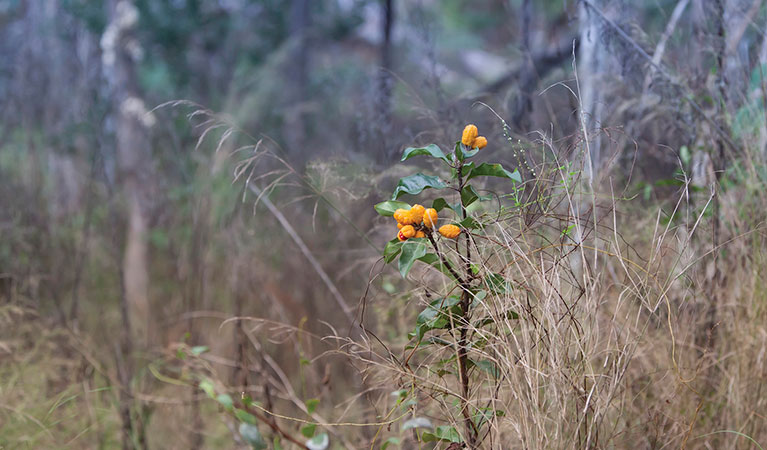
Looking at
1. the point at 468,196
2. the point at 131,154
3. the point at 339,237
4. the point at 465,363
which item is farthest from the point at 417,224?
the point at 131,154

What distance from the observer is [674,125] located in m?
1.87

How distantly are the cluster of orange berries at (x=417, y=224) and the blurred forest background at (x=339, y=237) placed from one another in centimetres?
17

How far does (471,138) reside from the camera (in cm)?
115

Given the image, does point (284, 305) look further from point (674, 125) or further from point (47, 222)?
point (674, 125)

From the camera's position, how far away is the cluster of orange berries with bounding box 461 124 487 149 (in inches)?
44.9

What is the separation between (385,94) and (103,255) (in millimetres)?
2072

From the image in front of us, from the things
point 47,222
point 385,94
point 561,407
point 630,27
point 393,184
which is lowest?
point 47,222

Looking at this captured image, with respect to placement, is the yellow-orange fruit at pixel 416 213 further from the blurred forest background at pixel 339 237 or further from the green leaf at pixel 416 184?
the blurred forest background at pixel 339 237

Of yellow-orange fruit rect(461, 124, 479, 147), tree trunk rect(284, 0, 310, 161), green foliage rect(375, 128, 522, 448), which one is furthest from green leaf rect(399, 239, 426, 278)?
tree trunk rect(284, 0, 310, 161)

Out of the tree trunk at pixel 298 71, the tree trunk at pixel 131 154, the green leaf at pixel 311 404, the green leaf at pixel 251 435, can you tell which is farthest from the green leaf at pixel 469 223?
the tree trunk at pixel 298 71

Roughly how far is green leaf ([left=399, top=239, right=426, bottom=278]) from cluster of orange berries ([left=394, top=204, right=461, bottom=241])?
0.06 ft

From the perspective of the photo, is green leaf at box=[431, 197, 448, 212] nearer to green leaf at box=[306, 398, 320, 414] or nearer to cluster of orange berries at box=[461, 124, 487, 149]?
cluster of orange berries at box=[461, 124, 487, 149]

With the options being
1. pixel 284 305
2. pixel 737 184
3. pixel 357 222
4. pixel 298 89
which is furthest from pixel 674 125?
pixel 298 89

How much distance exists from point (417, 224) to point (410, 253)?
0.06m
